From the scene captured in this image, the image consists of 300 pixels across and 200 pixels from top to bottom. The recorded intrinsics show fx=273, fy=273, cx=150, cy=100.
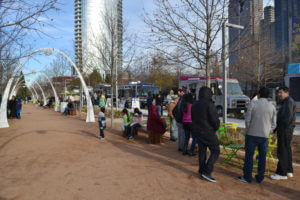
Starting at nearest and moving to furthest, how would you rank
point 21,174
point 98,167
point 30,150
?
point 21,174
point 98,167
point 30,150

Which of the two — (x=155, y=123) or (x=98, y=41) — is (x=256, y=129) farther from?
(x=98, y=41)

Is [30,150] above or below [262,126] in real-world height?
below

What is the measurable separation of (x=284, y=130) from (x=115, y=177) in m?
3.35

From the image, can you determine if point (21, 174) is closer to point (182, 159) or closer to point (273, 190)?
point (182, 159)

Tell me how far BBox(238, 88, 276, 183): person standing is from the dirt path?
362 millimetres

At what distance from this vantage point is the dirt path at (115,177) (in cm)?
449

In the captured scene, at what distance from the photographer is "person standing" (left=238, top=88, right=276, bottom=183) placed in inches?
191

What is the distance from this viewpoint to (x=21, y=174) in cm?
563

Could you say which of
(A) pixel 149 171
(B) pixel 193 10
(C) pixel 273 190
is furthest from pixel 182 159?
(B) pixel 193 10

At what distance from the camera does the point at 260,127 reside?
4852mm

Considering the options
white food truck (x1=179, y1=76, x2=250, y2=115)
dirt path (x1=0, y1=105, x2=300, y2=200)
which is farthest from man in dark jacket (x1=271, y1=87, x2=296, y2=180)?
white food truck (x1=179, y1=76, x2=250, y2=115)

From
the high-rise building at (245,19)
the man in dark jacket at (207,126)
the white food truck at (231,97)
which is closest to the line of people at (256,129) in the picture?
the man in dark jacket at (207,126)

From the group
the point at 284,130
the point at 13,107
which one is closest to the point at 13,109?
the point at 13,107

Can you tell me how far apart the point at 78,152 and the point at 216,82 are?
1219 centimetres
